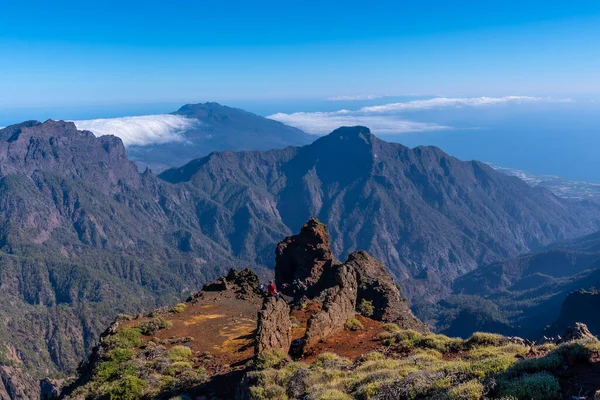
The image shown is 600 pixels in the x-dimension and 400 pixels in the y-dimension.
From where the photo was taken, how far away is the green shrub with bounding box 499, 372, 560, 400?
12312 mm

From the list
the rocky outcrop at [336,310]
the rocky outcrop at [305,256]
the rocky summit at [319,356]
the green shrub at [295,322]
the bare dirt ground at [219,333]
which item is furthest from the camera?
the rocky outcrop at [305,256]

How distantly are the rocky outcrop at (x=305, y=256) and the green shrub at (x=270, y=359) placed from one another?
3289 centimetres

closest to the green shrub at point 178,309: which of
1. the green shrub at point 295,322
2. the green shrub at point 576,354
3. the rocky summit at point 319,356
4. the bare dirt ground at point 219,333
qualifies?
the rocky summit at point 319,356

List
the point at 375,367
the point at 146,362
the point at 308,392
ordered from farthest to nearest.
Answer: the point at 146,362, the point at 375,367, the point at 308,392

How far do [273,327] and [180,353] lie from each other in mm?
9491

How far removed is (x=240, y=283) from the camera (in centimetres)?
5416

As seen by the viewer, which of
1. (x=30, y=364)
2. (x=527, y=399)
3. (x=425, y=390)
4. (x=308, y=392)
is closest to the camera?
(x=527, y=399)

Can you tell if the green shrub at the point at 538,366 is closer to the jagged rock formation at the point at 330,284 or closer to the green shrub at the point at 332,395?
the green shrub at the point at 332,395

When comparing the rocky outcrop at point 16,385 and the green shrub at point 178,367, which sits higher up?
the green shrub at point 178,367

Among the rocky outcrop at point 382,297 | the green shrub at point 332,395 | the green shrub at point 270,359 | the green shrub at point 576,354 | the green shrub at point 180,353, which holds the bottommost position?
the rocky outcrop at point 382,297

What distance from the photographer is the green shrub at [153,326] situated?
121ft

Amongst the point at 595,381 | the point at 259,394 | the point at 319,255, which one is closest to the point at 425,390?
the point at 595,381

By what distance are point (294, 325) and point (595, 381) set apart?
72.3 feet

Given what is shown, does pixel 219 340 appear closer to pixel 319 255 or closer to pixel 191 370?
pixel 191 370
